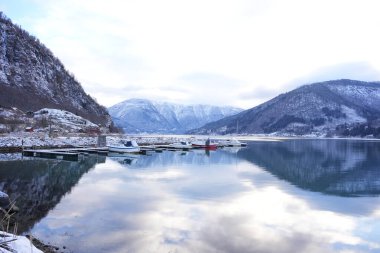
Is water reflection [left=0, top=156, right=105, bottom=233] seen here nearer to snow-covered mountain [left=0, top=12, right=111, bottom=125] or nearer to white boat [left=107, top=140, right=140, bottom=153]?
white boat [left=107, top=140, right=140, bottom=153]

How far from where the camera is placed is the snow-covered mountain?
138 metres

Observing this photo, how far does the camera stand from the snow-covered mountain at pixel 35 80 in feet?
454

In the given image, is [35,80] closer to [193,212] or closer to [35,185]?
[35,185]

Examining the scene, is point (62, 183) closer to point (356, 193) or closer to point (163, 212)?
point (163, 212)

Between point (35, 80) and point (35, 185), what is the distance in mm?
138566

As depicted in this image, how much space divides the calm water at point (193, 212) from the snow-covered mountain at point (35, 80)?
107590 mm

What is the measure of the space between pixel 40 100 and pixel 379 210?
452 ft

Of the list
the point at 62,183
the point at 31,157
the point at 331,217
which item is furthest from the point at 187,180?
the point at 31,157

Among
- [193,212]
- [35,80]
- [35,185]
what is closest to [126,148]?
[35,185]

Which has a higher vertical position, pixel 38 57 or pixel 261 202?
pixel 38 57

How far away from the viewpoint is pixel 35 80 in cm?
15600

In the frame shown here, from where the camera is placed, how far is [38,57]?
16812 centimetres

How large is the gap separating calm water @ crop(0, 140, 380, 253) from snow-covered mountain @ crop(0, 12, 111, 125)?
4236 inches

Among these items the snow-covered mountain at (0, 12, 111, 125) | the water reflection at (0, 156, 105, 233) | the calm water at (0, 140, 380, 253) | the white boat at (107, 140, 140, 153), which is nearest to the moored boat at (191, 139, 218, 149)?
the white boat at (107, 140, 140, 153)
